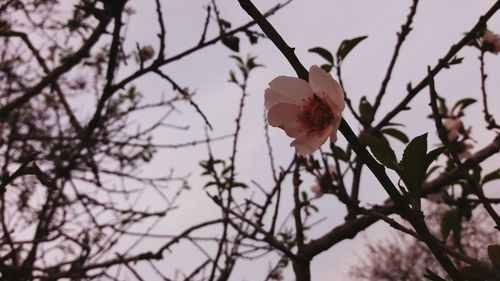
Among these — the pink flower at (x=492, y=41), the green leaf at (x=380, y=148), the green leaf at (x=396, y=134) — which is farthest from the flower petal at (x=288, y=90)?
the pink flower at (x=492, y=41)

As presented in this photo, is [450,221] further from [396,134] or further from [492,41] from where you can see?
[492,41]

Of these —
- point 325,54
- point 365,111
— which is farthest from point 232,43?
point 365,111

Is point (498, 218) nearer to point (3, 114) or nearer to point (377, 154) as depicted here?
point (377, 154)

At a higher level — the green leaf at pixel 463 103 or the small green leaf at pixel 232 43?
the small green leaf at pixel 232 43

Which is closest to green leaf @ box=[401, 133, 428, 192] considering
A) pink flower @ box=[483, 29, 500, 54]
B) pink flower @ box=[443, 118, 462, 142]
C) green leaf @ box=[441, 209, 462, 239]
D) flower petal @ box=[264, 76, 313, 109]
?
flower petal @ box=[264, 76, 313, 109]

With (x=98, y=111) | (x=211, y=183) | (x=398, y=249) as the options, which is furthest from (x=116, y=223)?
(x=398, y=249)

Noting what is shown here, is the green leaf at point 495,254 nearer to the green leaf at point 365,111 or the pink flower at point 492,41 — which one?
the green leaf at point 365,111

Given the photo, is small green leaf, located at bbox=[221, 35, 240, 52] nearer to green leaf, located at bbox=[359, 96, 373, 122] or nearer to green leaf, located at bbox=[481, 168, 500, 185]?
green leaf, located at bbox=[359, 96, 373, 122]
